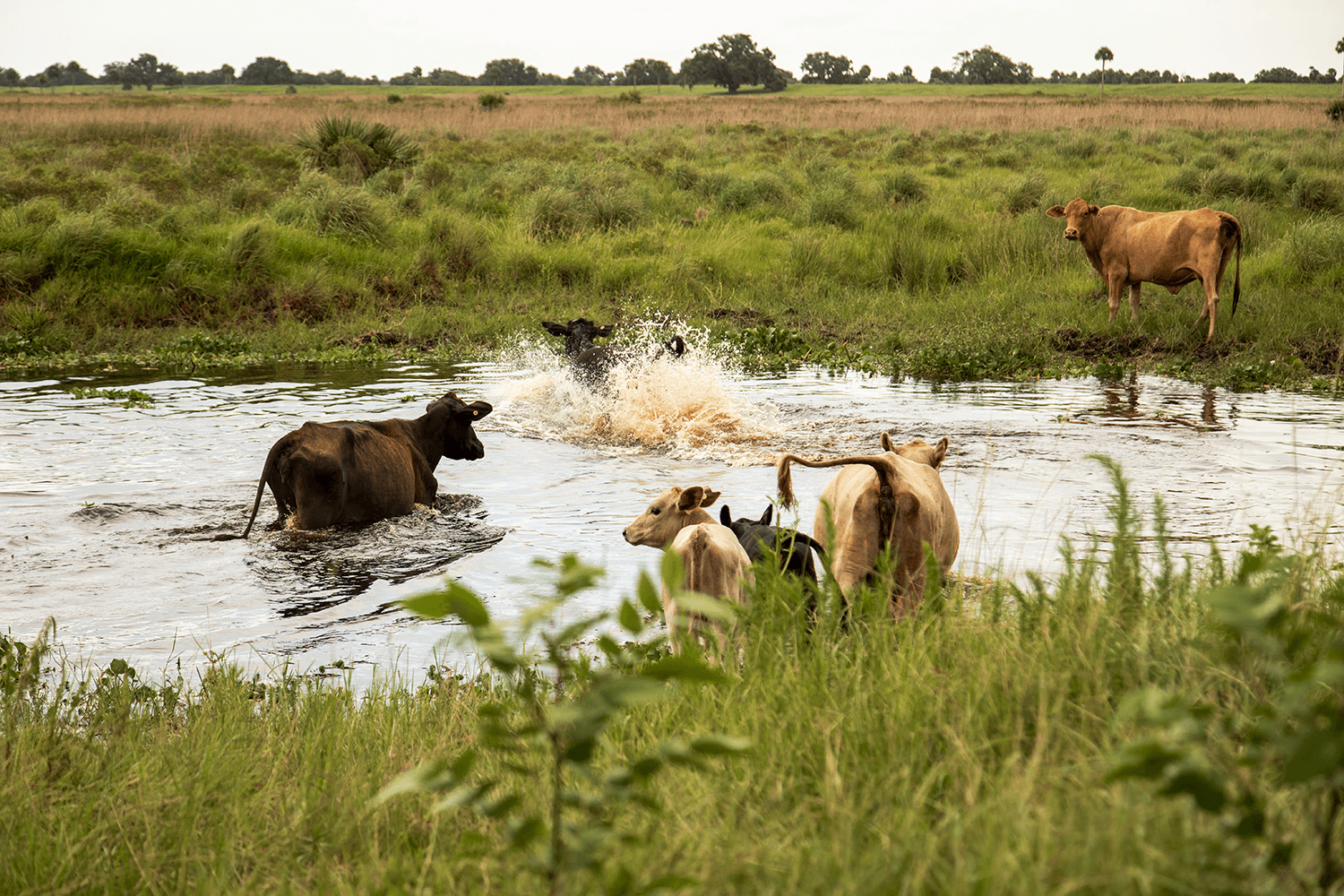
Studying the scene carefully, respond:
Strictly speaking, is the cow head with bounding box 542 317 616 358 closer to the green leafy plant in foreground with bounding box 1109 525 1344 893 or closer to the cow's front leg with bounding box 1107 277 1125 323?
the cow's front leg with bounding box 1107 277 1125 323

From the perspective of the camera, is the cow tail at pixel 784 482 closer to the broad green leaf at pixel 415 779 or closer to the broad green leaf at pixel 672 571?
Result: the broad green leaf at pixel 672 571

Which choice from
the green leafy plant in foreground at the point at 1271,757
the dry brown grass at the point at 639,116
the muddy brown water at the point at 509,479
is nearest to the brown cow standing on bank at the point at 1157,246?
the muddy brown water at the point at 509,479

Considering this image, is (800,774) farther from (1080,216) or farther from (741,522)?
(1080,216)

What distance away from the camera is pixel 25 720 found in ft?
12.3

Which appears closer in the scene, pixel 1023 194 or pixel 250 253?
pixel 250 253

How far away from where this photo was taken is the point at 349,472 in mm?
7574

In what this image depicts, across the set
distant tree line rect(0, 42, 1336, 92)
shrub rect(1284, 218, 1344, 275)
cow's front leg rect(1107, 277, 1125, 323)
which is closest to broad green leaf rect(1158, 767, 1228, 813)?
cow's front leg rect(1107, 277, 1125, 323)

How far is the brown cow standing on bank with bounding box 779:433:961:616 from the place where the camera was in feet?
16.1

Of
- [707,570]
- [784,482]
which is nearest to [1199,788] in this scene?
[707,570]

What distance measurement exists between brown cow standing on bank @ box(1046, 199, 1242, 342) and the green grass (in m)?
11.2

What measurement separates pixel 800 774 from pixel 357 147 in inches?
995

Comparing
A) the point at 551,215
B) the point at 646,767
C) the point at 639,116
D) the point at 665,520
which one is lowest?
the point at 665,520

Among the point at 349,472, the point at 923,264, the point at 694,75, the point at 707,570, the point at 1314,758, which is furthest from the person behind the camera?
the point at 694,75

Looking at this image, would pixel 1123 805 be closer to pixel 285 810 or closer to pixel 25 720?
pixel 285 810
